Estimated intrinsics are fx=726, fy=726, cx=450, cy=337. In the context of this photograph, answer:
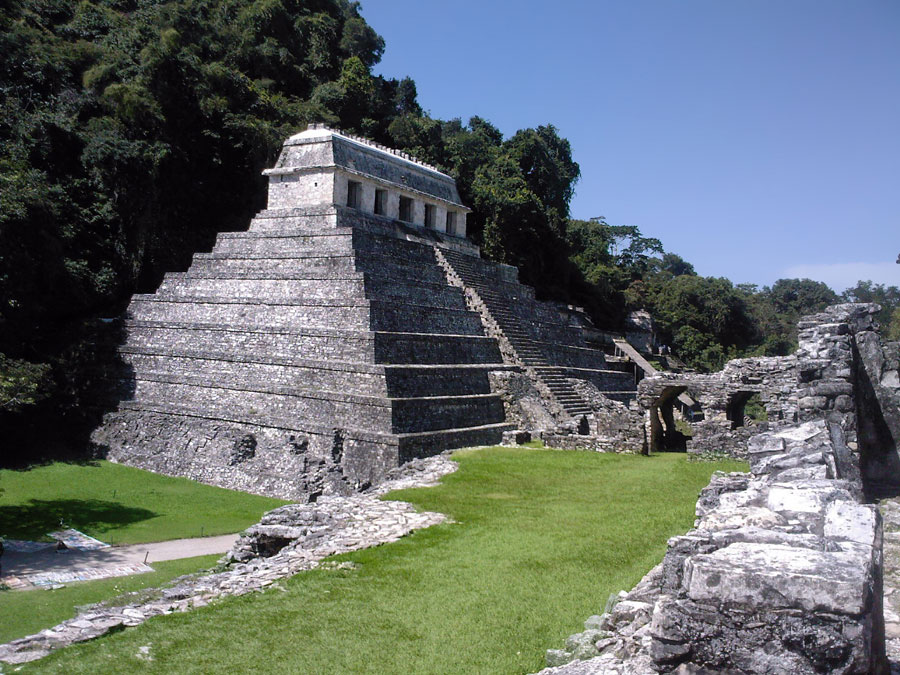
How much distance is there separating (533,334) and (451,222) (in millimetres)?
6633

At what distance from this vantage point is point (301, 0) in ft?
140

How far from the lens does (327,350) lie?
17.9 metres

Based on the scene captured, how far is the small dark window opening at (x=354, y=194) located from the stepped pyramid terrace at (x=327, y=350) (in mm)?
46

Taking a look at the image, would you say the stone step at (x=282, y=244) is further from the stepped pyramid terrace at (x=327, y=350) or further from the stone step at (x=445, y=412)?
the stone step at (x=445, y=412)

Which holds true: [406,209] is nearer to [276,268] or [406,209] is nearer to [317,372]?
[276,268]

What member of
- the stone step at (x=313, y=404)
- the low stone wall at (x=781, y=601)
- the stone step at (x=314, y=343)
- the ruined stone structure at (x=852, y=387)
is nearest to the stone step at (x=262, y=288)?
the stone step at (x=314, y=343)

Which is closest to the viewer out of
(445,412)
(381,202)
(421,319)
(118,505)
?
(118,505)

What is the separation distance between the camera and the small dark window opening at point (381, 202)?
25625 mm

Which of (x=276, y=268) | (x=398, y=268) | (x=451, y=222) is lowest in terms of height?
(x=276, y=268)

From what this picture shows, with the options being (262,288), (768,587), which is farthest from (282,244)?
(768,587)

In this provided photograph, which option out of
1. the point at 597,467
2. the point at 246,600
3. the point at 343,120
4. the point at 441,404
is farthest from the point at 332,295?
the point at 343,120

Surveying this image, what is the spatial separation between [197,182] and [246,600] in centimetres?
2672

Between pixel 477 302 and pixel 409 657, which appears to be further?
pixel 477 302

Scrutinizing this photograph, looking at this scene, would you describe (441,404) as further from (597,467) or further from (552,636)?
(552,636)
